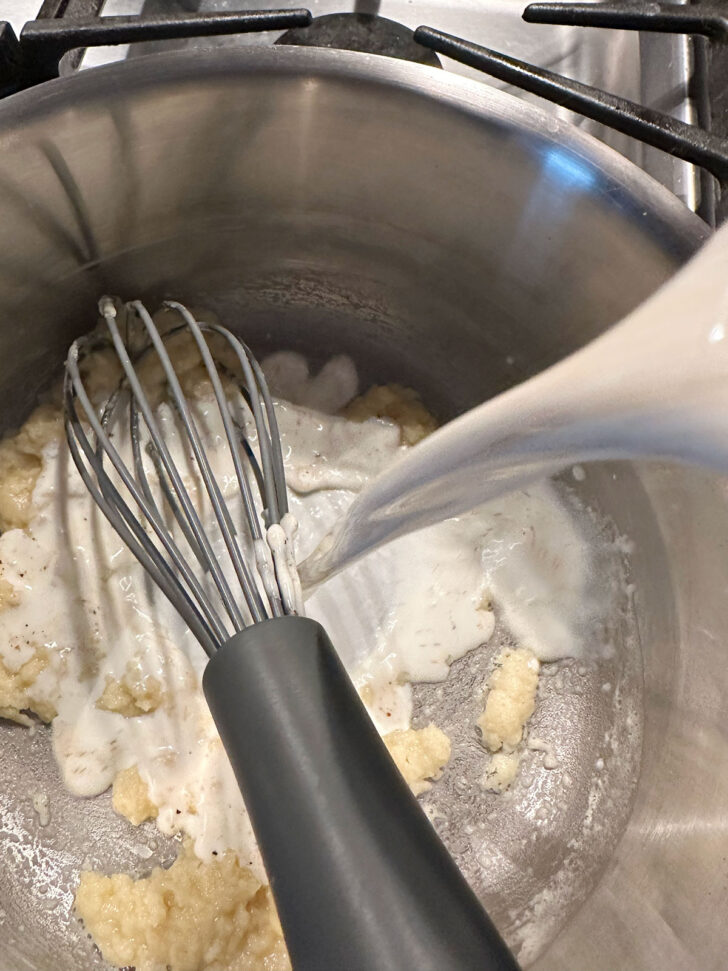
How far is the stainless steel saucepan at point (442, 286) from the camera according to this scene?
0.50m

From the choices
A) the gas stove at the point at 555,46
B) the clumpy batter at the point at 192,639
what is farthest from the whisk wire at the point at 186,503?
the gas stove at the point at 555,46

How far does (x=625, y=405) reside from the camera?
0.32 m

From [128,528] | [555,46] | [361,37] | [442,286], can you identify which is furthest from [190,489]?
[555,46]

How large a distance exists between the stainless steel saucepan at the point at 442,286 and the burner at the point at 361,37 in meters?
0.12

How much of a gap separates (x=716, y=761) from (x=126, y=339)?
574 millimetres

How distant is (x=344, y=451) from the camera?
2.35ft

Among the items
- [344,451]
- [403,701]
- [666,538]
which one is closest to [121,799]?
[403,701]

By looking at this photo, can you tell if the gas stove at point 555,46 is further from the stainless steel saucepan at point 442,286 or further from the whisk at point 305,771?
the whisk at point 305,771

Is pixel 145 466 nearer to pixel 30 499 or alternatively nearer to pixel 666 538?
pixel 30 499

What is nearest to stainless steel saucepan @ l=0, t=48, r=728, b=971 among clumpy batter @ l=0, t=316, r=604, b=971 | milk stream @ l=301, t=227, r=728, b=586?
clumpy batter @ l=0, t=316, r=604, b=971

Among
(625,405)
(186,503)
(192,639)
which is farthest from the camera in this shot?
(192,639)

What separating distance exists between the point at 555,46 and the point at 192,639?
62cm

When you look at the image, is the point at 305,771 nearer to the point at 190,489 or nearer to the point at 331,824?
the point at 331,824

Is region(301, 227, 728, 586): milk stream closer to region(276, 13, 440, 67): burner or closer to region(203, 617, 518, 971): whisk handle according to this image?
region(203, 617, 518, 971): whisk handle
